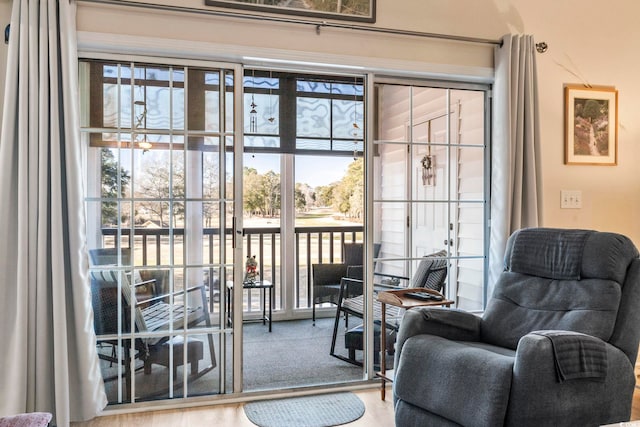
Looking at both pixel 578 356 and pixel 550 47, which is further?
pixel 550 47

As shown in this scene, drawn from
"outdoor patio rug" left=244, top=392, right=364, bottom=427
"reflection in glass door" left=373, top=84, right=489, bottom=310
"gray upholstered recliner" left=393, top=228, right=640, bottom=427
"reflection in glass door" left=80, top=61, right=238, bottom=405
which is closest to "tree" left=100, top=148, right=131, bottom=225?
"reflection in glass door" left=80, top=61, right=238, bottom=405

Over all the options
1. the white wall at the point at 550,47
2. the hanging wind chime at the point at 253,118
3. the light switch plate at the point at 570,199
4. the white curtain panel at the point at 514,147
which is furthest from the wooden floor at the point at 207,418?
the hanging wind chime at the point at 253,118

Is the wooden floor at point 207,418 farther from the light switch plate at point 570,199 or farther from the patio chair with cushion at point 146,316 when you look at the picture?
the light switch plate at point 570,199

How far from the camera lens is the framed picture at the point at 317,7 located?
9.15 feet

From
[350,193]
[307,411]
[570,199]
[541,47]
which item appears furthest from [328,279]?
[541,47]

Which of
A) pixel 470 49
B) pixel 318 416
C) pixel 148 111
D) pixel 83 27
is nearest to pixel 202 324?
pixel 318 416

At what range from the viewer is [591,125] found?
11.3ft

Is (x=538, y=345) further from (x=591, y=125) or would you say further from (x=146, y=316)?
(x=591, y=125)

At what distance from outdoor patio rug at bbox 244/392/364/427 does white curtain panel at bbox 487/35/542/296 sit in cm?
128

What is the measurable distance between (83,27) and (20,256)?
1.25 meters

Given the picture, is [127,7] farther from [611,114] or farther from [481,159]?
[611,114]

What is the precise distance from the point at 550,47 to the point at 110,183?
9.98 feet

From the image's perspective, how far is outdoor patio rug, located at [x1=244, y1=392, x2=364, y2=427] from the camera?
8.46 feet

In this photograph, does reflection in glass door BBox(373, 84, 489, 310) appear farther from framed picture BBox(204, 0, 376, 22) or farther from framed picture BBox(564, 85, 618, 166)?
framed picture BBox(564, 85, 618, 166)
